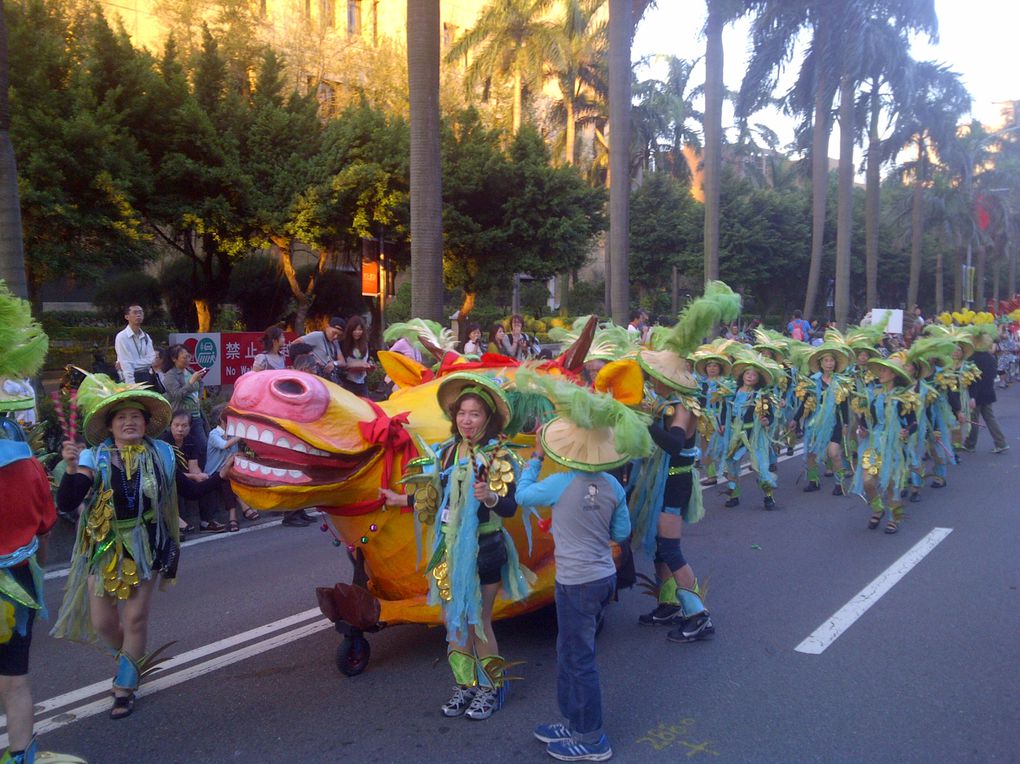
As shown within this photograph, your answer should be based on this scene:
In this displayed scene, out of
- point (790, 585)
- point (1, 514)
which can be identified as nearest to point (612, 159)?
point (790, 585)

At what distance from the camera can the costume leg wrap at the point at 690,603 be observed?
5.55 metres

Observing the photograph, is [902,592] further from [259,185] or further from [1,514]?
[259,185]

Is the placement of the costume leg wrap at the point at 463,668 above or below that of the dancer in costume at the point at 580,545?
below

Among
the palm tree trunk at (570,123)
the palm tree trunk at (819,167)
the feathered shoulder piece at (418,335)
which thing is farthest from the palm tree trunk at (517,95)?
the feathered shoulder piece at (418,335)

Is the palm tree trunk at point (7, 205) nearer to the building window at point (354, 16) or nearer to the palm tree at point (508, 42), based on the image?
the palm tree at point (508, 42)

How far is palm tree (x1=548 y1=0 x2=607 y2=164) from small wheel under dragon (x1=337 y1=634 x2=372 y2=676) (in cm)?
2191

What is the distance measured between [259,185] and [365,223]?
2.38m

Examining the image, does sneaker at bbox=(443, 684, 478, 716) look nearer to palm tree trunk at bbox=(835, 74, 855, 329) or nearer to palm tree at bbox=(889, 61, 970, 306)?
palm tree trunk at bbox=(835, 74, 855, 329)

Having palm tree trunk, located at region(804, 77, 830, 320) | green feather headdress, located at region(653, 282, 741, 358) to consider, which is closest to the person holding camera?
green feather headdress, located at region(653, 282, 741, 358)

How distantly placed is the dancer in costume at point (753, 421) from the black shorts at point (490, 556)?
18.5 ft

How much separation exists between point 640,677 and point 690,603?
74 cm

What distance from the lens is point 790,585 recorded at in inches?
265

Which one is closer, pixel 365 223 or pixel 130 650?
pixel 130 650

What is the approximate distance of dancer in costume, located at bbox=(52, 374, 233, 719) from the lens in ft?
14.5
